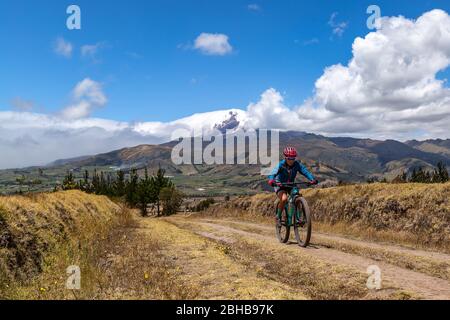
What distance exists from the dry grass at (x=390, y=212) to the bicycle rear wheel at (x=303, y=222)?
6.25m

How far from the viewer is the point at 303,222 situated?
51.3ft

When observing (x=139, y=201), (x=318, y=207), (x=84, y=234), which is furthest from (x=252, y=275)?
(x=139, y=201)

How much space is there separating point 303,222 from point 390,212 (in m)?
10.1

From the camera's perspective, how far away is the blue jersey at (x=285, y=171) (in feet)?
54.4

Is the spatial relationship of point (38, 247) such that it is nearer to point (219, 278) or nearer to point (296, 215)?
point (219, 278)

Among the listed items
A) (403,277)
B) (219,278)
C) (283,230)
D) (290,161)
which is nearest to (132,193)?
(283,230)

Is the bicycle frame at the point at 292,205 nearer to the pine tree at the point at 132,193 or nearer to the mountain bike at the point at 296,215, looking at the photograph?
the mountain bike at the point at 296,215

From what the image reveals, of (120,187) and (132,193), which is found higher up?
(120,187)

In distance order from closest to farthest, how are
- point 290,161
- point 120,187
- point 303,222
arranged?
point 303,222
point 290,161
point 120,187

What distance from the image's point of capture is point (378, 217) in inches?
950

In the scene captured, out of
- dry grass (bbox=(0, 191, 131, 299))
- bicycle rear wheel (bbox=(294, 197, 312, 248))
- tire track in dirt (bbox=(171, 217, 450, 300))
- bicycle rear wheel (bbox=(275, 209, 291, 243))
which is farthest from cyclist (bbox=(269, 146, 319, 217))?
dry grass (bbox=(0, 191, 131, 299))

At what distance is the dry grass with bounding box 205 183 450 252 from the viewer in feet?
64.2
